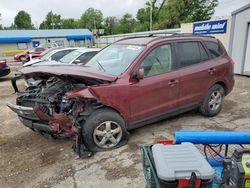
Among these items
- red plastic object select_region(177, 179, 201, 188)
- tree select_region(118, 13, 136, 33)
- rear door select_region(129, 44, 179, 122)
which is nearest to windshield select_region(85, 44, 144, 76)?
rear door select_region(129, 44, 179, 122)

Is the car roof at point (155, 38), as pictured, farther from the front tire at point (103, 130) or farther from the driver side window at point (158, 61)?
the front tire at point (103, 130)

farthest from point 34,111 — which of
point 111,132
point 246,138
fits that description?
point 246,138

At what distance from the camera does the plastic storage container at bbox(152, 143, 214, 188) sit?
1347 mm

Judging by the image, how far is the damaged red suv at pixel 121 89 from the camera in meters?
3.39

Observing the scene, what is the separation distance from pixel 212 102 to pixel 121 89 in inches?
94.9

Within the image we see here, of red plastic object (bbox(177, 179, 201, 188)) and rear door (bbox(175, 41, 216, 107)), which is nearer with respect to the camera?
red plastic object (bbox(177, 179, 201, 188))

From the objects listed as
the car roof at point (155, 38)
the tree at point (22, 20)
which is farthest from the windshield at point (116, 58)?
the tree at point (22, 20)

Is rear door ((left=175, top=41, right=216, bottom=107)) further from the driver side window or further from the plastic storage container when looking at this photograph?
the plastic storage container

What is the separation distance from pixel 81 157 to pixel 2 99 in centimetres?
532

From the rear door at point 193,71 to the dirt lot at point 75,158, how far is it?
61 centimetres

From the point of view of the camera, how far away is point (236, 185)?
1.51 metres

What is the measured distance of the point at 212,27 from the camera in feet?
35.9

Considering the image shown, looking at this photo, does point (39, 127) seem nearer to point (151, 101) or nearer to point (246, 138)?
point (151, 101)

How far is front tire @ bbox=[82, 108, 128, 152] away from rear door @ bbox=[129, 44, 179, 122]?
30 centimetres
